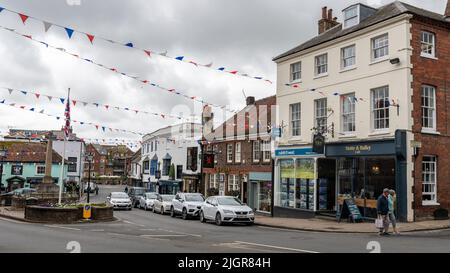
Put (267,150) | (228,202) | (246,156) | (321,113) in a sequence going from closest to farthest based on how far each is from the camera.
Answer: (228,202)
(321,113)
(267,150)
(246,156)

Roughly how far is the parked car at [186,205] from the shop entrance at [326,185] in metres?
7.00

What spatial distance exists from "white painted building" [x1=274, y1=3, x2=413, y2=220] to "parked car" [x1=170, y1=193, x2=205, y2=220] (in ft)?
16.8

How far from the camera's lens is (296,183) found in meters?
27.6

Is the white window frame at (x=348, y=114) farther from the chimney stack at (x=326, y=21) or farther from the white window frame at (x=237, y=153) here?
the white window frame at (x=237, y=153)

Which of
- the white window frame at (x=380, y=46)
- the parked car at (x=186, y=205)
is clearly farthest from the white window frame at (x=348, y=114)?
the parked car at (x=186, y=205)

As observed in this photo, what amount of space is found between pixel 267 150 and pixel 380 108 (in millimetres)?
11395

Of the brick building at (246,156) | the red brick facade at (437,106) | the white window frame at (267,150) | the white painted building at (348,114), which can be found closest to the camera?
the red brick facade at (437,106)

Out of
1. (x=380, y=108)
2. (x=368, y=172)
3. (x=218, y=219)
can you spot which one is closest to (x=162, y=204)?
(x=218, y=219)

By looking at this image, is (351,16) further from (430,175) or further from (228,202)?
(228,202)

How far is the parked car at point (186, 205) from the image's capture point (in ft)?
89.7

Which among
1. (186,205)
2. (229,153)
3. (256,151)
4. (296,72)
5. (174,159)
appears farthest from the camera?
(174,159)

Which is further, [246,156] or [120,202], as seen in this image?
[120,202]

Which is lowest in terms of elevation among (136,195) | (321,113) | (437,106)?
(136,195)
